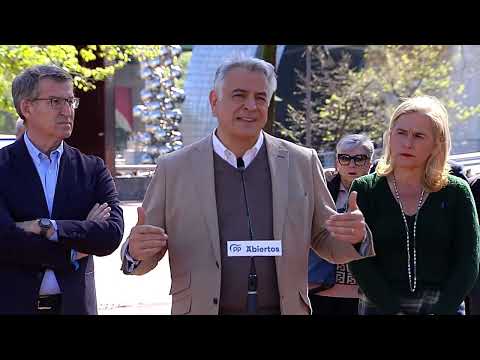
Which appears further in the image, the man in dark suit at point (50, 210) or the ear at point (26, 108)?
the ear at point (26, 108)

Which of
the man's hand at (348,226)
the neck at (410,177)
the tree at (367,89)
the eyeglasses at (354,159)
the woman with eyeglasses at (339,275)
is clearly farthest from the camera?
the tree at (367,89)

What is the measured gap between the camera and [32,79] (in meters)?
3.83

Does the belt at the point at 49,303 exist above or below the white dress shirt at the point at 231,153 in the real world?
below

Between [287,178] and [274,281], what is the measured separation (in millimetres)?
454

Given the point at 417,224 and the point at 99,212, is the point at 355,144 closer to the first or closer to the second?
the point at 417,224

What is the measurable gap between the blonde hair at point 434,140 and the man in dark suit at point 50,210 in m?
1.38

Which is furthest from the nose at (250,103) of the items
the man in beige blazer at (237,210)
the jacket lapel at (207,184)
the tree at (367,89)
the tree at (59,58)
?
the tree at (367,89)

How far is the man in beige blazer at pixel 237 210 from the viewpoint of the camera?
10.9ft

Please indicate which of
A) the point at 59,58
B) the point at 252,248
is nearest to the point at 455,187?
the point at 252,248

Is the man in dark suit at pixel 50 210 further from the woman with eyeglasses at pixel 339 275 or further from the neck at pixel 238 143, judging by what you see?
the woman with eyeglasses at pixel 339 275

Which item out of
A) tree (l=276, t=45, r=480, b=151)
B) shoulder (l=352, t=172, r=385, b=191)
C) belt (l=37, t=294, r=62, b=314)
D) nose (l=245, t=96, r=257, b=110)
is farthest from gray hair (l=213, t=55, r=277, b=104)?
tree (l=276, t=45, r=480, b=151)
